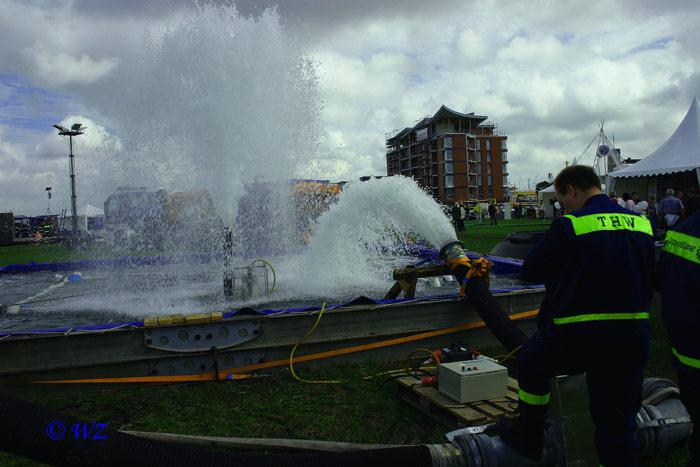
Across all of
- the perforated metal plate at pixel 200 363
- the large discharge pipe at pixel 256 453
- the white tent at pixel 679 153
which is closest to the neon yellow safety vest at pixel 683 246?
the large discharge pipe at pixel 256 453

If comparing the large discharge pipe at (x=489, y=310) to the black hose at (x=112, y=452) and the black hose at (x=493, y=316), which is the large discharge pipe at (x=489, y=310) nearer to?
the black hose at (x=493, y=316)

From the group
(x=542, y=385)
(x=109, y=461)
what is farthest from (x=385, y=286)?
(x=109, y=461)

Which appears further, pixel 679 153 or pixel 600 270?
pixel 679 153

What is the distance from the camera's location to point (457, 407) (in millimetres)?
4113

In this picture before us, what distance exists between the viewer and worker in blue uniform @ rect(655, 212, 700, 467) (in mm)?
2645

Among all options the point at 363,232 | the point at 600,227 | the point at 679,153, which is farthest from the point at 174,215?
the point at 679,153

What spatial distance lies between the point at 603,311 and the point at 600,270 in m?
0.24

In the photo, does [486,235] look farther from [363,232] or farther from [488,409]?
[488,409]

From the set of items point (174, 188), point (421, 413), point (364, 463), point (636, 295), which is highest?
point (174, 188)

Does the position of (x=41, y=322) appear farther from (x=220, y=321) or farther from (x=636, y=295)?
(x=636, y=295)

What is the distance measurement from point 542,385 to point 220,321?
11.0 feet

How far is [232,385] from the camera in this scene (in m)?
5.17

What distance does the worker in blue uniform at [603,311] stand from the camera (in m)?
2.85

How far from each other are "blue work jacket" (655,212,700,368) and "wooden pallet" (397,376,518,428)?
1600 mm
